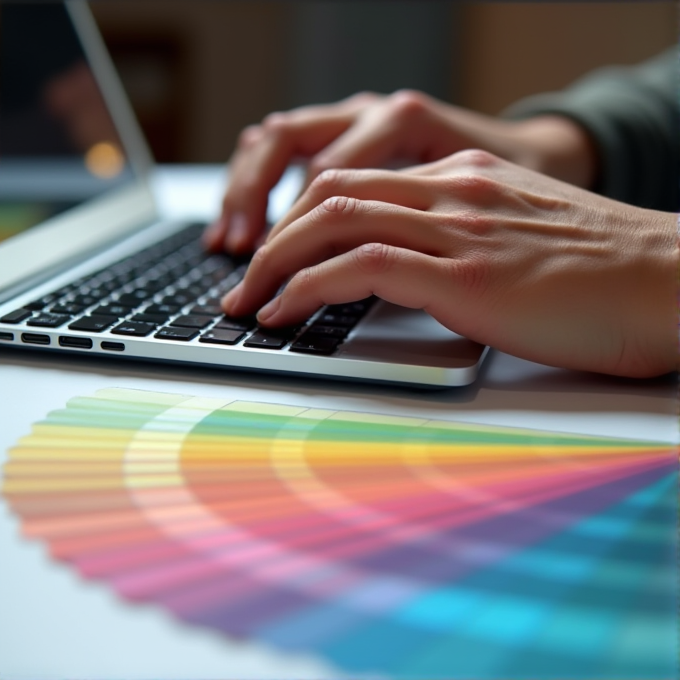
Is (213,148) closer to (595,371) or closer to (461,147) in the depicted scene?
(461,147)

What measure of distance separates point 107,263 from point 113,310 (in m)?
0.20

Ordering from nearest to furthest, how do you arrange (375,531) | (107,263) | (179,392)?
(375,531) < (179,392) < (107,263)

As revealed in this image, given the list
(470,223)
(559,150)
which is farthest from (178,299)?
(559,150)

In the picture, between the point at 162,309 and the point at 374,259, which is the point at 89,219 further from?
the point at 374,259

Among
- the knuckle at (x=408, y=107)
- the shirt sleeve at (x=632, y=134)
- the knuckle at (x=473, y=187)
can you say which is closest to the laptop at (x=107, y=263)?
the knuckle at (x=473, y=187)

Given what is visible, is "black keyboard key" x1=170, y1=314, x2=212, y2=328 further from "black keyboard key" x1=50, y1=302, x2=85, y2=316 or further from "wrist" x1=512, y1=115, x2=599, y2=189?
"wrist" x1=512, y1=115, x2=599, y2=189

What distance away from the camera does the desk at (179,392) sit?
30cm

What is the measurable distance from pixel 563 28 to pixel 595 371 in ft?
6.91

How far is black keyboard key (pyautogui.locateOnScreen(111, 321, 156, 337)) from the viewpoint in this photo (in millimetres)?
556

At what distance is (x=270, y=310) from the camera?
566 millimetres

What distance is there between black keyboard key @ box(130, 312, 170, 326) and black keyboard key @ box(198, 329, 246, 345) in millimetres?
46

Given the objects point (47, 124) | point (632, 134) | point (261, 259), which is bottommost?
point (632, 134)

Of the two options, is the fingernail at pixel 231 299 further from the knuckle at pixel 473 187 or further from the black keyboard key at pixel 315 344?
the knuckle at pixel 473 187

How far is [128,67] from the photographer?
251 cm
